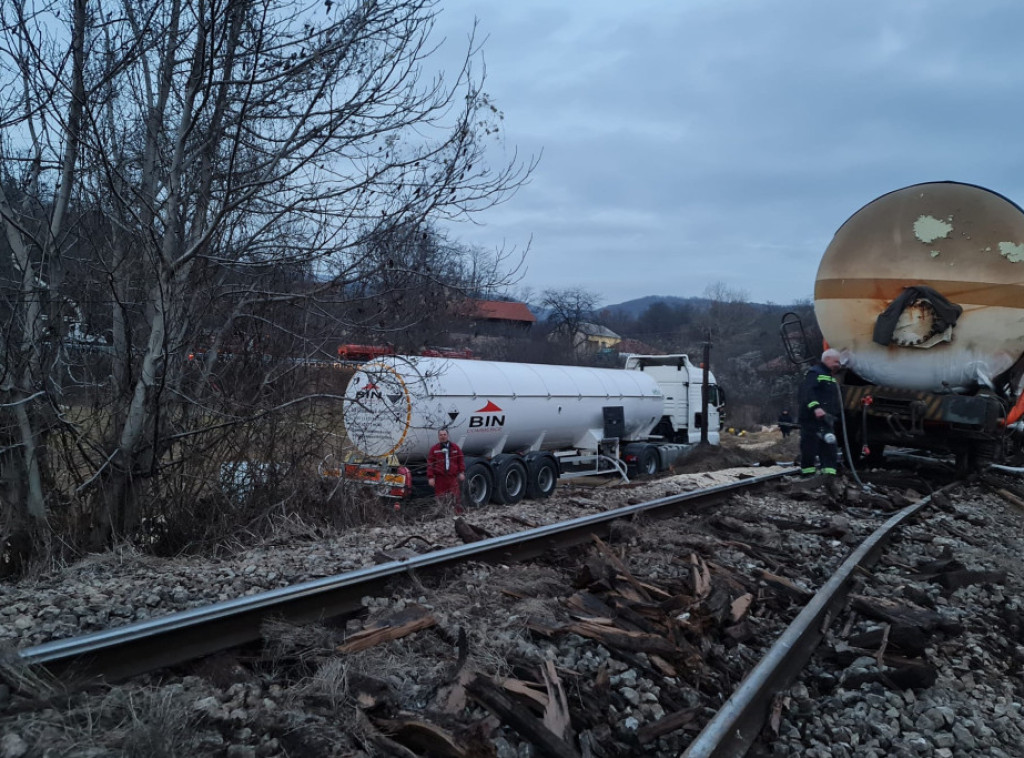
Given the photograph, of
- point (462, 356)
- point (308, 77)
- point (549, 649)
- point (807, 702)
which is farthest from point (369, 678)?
point (462, 356)

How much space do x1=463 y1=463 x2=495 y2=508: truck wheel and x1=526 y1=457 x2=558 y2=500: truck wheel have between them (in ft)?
4.00

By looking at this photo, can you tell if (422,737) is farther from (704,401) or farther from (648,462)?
(704,401)

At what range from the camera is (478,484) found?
14211 millimetres

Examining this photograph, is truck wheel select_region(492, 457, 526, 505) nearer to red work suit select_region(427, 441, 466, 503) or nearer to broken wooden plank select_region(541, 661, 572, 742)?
red work suit select_region(427, 441, 466, 503)

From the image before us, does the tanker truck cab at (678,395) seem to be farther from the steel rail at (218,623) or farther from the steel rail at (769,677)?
the steel rail at (218,623)

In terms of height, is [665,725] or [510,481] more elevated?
[665,725]

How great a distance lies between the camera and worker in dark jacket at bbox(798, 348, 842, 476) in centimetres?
1085

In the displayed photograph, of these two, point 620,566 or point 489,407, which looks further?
point 489,407

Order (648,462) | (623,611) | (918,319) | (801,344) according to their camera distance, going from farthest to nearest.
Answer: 1. (648,462)
2. (801,344)
3. (918,319)
4. (623,611)

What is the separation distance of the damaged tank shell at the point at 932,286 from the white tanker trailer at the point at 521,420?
6521 mm

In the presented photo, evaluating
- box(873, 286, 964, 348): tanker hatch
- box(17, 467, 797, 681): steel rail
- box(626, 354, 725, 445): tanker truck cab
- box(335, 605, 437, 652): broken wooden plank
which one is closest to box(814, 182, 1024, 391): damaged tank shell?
box(873, 286, 964, 348): tanker hatch

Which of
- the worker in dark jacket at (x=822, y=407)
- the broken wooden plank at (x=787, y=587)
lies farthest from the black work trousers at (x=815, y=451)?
the broken wooden plank at (x=787, y=587)

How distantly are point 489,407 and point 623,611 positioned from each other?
33.6ft

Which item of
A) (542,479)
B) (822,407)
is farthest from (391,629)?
(542,479)
